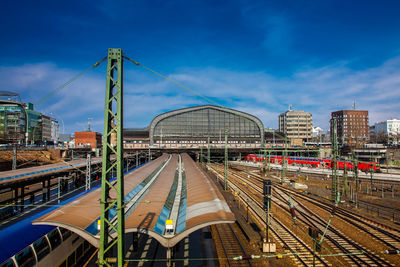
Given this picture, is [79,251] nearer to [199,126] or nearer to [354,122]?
[199,126]

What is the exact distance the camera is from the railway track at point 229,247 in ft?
50.1

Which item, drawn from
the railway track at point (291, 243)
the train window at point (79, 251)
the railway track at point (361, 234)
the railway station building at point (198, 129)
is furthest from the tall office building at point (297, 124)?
the train window at point (79, 251)

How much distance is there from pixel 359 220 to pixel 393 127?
617 feet

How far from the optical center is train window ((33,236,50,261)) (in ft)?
36.6

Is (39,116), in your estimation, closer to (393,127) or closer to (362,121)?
(362,121)

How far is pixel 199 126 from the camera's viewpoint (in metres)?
95.4

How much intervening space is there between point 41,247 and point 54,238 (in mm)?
1212

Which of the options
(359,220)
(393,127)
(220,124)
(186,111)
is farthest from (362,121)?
(359,220)

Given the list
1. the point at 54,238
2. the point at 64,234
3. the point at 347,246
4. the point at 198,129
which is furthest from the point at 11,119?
the point at 347,246

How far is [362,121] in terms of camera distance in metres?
150

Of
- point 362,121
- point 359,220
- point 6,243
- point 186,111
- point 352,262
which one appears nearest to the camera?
point 6,243

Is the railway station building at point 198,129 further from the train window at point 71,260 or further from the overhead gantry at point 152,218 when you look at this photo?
the train window at point 71,260

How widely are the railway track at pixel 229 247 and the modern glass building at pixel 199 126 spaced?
236 ft

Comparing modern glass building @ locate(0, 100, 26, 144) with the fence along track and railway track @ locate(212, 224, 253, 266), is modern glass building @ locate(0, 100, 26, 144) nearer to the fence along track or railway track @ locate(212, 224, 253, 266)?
railway track @ locate(212, 224, 253, 266)
